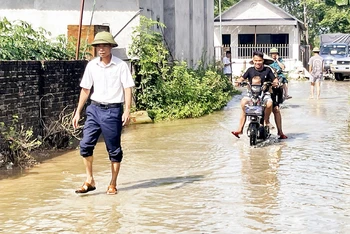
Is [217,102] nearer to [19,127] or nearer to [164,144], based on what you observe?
[164,144]

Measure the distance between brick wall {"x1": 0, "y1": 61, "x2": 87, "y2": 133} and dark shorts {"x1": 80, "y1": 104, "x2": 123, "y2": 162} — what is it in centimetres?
233

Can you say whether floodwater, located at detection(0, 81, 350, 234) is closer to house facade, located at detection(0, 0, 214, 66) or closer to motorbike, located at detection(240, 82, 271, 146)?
motorbike, located at detection(240, 82, 271, 146)

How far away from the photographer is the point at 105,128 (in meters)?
8.10

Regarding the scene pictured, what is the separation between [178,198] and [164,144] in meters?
4.43

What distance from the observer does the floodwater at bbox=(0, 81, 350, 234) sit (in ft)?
22.6

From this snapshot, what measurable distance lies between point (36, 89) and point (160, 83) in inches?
229

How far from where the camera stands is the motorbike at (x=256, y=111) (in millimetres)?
11844

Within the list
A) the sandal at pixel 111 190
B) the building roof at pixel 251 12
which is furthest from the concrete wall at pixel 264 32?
the sandal at pixel 111 190

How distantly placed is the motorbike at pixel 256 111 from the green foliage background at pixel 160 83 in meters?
4.34

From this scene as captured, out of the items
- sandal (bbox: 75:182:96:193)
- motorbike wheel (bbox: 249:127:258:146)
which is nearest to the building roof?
motorbike wheel (bbox: 249:127:258:146)

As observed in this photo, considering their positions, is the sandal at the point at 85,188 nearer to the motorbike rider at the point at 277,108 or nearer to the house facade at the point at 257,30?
the motorbike rider at the point at 277,108

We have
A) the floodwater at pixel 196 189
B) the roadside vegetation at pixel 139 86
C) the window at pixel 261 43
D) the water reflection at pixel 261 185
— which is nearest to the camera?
the floodwater at pixel 196 189

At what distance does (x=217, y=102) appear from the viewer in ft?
63.1

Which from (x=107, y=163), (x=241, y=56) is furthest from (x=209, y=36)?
(x=107, y=163)
